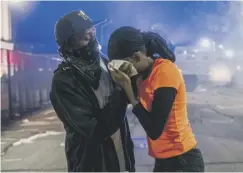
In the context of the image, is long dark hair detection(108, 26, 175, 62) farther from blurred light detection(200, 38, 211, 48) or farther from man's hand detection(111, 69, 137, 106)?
blurred light detection(200, 38, 211, 48)

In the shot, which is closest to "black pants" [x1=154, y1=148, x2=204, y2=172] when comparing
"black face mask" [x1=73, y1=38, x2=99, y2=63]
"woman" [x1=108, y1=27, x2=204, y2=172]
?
"woman" [x1=108, y1=27, x2=204, y2=172]

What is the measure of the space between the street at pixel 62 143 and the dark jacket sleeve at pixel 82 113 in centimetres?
345

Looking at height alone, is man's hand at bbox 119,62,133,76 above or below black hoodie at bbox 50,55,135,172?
above

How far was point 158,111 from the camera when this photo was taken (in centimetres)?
170

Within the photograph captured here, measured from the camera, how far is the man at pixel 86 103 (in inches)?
68.7

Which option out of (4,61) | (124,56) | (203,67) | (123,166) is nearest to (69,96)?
(124,56)

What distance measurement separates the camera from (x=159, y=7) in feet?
48.7

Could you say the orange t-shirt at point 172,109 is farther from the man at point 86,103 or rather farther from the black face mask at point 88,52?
the black face mask at point 88,52

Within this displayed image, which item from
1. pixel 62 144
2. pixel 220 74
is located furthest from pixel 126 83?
pixel 220 74

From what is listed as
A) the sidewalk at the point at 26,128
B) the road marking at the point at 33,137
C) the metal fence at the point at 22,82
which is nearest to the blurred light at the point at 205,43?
the metal fence at the point at 22,82

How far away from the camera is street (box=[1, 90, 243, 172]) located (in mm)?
5430

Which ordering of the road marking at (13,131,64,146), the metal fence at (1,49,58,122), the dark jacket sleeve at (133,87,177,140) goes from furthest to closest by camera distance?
the metal fence at (1,49,58,122), the road marking at (13,131,64,146), the dark jacket sleeve at (133,87,177,140)

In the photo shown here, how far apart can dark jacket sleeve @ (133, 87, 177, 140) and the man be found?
10 cm

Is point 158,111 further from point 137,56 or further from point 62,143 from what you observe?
point 62,143
